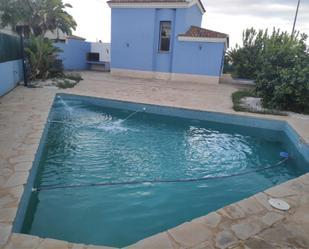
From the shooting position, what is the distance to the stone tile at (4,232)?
8.10 ft

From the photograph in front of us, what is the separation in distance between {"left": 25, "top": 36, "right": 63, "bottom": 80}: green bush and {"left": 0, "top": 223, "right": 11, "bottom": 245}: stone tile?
38.3 feet

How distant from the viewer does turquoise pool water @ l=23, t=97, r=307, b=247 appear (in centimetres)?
356

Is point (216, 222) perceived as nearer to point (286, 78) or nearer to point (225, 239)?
point (225, 239)

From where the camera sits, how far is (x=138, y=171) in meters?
5.13

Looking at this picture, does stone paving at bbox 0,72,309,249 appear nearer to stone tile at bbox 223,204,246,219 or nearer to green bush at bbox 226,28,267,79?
stone tile at bbox 223,204,246,219

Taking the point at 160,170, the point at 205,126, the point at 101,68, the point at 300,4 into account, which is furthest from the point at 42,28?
the point at 300,4

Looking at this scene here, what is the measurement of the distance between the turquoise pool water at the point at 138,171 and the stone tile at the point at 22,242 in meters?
0.71

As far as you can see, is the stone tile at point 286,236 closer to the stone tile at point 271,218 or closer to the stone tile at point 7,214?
the stone tile at point 271,218

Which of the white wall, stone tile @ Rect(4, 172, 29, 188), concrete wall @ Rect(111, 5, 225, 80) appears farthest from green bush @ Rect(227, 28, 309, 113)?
the white wall

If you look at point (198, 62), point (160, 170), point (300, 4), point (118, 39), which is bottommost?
point (160, 170)

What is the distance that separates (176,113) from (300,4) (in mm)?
19022

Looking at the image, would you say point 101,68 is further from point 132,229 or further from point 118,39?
point 132,229

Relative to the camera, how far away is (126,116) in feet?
30.4

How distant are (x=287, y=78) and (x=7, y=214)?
9430mm
